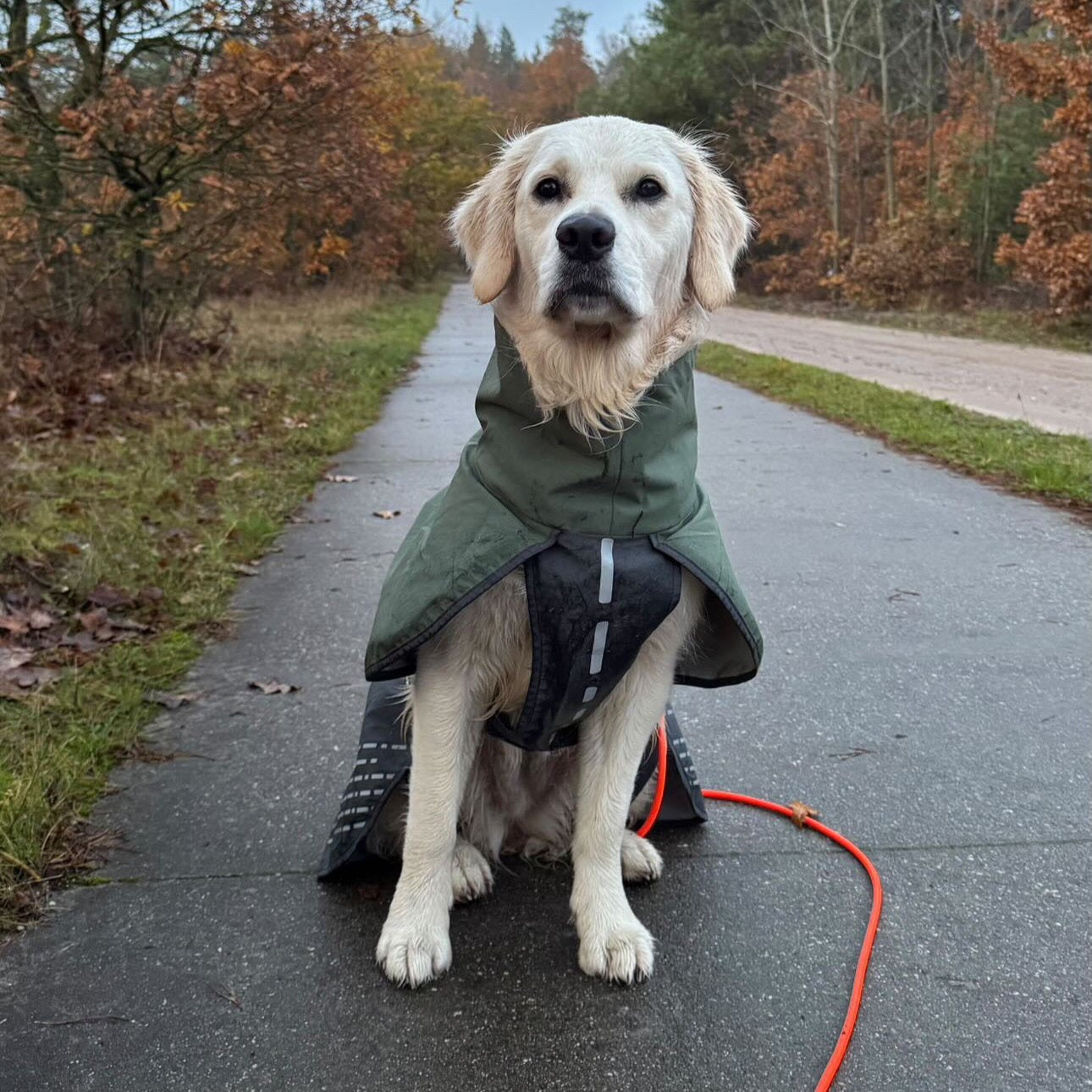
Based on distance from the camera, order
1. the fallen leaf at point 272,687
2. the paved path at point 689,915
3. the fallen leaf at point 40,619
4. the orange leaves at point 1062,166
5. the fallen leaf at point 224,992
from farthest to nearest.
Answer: the orange leaves at point 1062,166
the fallen leaf at point 40,619
the fallen leaf at point 272,687
the fallen leaf at point 224,992
the paved path at point 689,915

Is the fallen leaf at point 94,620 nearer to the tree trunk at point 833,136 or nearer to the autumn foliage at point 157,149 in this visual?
the autumn foliage at point 157,149

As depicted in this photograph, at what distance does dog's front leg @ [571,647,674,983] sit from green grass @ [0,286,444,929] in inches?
52.0

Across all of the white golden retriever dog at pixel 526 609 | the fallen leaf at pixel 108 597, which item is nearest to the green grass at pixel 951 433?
the white golden retriever dog at pixel 526 609

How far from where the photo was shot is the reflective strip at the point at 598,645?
7.18ft

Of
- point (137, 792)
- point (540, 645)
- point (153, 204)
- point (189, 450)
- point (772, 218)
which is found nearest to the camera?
point (540, 645)

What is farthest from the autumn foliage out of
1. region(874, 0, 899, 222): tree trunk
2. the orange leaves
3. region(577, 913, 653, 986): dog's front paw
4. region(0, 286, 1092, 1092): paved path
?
region(874, 0, 899, 222): tree trunk

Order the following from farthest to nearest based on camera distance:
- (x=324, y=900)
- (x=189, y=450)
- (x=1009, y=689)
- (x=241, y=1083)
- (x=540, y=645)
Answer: (x=189, y=450) → (x=1009, y=689) → (x=324, y=900) → (x=540, y=645) → (x=241, y=1083)

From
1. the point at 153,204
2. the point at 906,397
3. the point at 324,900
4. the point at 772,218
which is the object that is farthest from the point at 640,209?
the point at 772,218

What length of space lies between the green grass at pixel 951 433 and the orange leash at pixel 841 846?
4.43 metres

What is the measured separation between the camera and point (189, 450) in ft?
24.4

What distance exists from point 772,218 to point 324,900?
112ft

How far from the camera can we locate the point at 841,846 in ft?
9.05

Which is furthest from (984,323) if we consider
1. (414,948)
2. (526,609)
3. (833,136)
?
(414,948)

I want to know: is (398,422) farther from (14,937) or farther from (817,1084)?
(817,1084)
